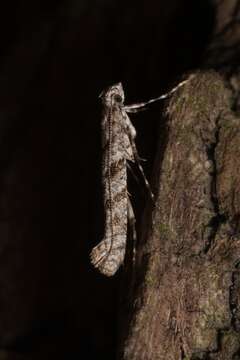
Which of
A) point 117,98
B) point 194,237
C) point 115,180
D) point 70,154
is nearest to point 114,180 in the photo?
point 115,180

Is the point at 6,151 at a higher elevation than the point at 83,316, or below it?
higher

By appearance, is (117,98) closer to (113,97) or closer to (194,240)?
(113,97)

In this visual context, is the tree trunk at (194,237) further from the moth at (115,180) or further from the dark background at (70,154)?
the dark background at (70,154)

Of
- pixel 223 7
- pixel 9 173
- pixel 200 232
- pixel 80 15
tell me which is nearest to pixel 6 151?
pixel 9 173

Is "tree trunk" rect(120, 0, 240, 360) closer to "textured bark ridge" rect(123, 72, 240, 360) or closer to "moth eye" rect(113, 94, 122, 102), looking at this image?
"textured bark ridge" rect(123, 72, 240, 360)

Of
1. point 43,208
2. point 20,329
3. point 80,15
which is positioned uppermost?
point 80,15

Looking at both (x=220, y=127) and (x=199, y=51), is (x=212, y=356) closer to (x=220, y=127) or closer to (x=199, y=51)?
(x=220, y=127)
